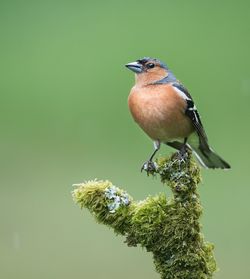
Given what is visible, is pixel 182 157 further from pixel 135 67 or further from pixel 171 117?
pixel 135 67

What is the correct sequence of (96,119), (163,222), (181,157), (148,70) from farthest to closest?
(96,119) < (148,70) < (181,157) < (163,222)

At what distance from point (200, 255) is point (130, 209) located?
38 cm

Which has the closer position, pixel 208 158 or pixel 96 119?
pixel 208 158

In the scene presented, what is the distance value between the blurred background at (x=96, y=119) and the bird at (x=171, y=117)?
6.71ft

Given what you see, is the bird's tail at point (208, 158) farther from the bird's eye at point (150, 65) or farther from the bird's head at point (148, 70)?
the bird's eye at point (150, 65)

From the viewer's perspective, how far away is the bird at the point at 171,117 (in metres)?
6.84

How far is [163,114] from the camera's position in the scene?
270 inches

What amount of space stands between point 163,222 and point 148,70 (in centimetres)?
282

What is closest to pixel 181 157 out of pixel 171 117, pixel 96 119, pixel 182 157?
pixel 182 157

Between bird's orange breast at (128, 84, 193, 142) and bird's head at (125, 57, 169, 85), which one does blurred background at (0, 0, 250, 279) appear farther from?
bird's orange breast at (128, 84, 193, 142)

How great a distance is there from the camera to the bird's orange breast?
6.83 m

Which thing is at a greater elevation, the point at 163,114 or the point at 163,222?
the point at 163,114

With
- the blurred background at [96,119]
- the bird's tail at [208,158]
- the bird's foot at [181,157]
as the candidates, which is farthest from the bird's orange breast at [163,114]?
the blurred background at [96,119]

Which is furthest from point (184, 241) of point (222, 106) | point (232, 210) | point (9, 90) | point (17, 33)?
point (17, 33)
